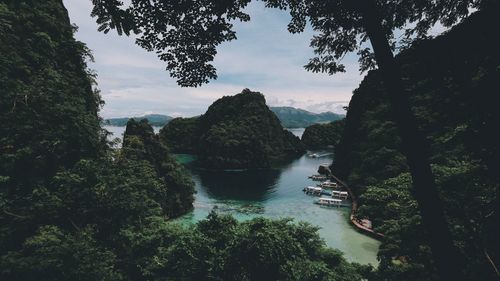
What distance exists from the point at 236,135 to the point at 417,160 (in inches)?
3486

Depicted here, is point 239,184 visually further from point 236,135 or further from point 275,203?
point 236,135

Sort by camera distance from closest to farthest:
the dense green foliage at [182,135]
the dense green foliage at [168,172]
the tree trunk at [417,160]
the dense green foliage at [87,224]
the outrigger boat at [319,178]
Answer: the tree trunk at [417,160], the dense green foliage at [87,224], the dense green foliage at [168,172], the outrigger boat at [319,178], the dense green foliage at [182,135]

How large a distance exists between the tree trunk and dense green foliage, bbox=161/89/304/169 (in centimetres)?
8170

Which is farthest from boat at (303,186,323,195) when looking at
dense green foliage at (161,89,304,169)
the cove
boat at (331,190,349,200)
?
dense green foliage at (161,89,304,169)

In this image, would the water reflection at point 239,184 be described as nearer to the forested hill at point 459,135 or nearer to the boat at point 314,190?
the boat at point 314,190

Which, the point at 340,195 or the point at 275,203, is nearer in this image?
the point at 275,203

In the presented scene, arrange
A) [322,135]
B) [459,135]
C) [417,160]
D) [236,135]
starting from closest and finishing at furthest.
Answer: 1. [417,160]
2. [459,135]
3. [236,135]
4. [322,135]

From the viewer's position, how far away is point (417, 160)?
15.0 ft

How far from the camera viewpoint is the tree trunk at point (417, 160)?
172 inches

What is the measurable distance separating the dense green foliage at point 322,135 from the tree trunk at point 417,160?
14718 centimetres

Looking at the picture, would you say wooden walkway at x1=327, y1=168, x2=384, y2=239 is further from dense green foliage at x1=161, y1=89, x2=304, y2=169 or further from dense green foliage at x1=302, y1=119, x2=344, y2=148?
dense green foliage at x1=302, y1=119, x2=344, y2=148

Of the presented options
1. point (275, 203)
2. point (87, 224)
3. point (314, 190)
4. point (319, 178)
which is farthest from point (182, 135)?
point (87, 224)

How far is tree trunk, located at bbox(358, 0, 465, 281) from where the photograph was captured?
4363 mm

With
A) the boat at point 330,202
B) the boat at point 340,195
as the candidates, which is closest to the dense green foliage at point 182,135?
the boat at point 340,195
